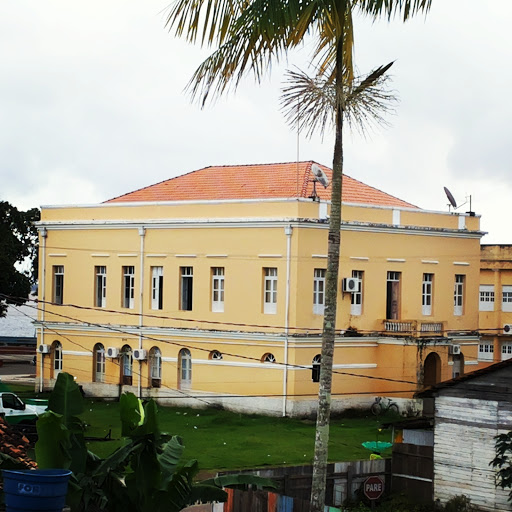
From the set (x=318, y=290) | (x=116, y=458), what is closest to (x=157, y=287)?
(x=318, y=290)

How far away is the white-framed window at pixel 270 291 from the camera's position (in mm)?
38719

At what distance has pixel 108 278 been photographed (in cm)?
4316

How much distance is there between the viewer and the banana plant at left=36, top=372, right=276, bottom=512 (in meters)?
15.6

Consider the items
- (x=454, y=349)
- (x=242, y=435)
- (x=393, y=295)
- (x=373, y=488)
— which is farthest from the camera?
(x=393, y=295)

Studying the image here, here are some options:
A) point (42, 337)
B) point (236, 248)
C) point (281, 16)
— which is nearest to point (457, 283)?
point (236, 248)

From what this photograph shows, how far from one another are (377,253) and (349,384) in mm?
4560

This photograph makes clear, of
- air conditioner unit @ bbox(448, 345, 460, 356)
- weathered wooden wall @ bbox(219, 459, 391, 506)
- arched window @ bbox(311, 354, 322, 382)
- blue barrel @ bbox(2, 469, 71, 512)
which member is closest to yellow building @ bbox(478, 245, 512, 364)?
air conditioner unit @ bbox(448, 345, 460, 356)

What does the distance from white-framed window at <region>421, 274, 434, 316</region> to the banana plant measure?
25.8 metres

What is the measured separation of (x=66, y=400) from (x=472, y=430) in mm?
11799

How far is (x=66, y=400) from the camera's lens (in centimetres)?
1678

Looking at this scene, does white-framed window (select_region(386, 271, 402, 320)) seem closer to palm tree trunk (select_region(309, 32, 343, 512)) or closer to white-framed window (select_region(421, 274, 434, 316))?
white-framed window (select_region(421, 274, 434, 316))

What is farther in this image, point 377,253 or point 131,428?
point 377,253

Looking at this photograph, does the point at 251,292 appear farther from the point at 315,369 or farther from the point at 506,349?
the point at 506,349

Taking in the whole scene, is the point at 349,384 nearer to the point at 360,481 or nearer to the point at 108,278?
the point at 108,278
